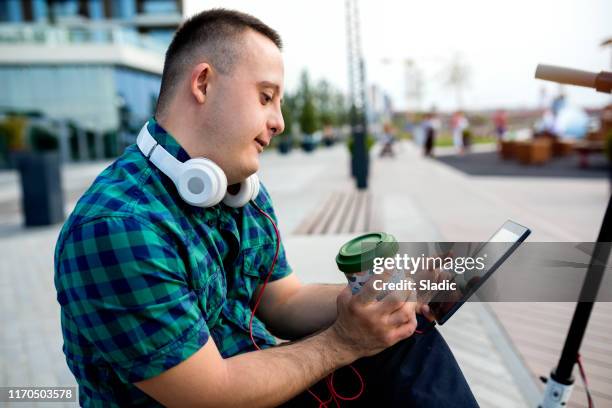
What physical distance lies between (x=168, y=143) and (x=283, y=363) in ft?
2.00

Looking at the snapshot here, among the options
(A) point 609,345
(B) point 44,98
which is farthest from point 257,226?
(B) point 44,98

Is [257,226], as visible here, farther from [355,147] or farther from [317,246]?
[355,147]

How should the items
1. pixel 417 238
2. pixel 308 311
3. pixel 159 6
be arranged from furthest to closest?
1. pixel 159 6
2. pixel 417 238
3. pixel 308 311

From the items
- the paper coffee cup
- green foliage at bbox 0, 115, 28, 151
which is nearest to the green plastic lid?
the paper coffee cup

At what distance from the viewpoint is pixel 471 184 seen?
35.8ft

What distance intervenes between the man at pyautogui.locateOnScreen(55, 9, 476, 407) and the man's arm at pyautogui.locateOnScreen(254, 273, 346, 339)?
174 millimetres

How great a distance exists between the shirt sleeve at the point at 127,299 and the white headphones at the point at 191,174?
0.15m

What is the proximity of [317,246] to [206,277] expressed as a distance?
4118 millimetres

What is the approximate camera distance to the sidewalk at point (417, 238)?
9.66 ft

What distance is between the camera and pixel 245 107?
1.30 meters

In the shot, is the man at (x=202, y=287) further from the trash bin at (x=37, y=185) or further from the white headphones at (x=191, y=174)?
the trash bin at (x=37, y=185)

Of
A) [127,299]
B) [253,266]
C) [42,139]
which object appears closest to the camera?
[127,299]

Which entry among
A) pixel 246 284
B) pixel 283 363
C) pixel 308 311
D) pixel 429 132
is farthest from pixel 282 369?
pixel 429 132

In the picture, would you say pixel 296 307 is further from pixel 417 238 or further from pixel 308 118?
pixel 308 118
